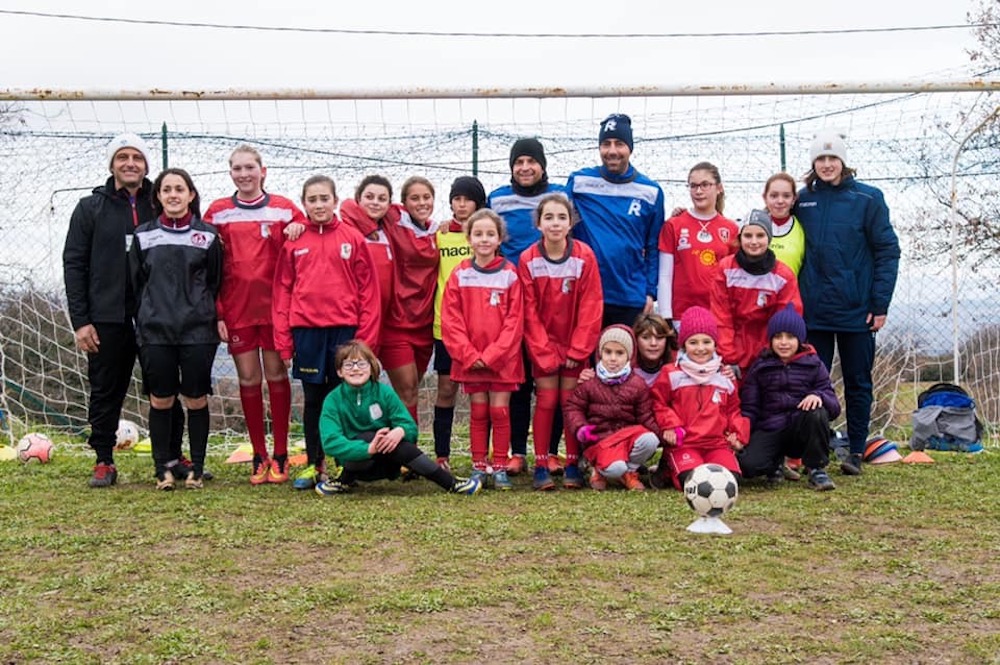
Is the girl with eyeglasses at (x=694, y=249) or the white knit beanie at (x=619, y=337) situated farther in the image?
the girl with eyeglasses at (x=694, y=249)

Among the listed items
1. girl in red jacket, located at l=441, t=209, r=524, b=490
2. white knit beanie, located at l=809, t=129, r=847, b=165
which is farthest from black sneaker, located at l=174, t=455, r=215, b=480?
white knit beanie, located at l=809, t=129, r=847, b=165

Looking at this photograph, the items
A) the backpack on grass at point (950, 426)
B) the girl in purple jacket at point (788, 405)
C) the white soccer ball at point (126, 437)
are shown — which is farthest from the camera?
the white soccer ball at point (126, 437)

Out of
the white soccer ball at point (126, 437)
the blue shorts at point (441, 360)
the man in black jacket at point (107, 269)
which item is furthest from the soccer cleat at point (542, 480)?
the white soccer ball at point (126, 437)

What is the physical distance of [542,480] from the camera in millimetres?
5871

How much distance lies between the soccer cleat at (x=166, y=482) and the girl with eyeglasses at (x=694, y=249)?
2.97m

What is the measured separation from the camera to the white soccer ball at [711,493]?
4434 mm

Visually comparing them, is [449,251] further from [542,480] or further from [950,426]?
[950,426]

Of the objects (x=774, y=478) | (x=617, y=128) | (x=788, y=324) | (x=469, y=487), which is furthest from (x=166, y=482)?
(x=788, y=324)

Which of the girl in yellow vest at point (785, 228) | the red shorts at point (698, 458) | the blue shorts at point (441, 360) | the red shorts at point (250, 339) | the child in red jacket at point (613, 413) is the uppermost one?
the girl in yellow vest at point (785, 228)

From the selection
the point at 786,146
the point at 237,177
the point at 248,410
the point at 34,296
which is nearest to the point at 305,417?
the point at 248,410

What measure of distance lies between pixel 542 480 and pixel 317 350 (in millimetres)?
1426

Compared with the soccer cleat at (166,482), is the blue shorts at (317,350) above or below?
above

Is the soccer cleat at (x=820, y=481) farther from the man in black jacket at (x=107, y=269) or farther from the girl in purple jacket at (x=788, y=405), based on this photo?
the man in black jacket at (x=107, y=269)

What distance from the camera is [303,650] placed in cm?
302
